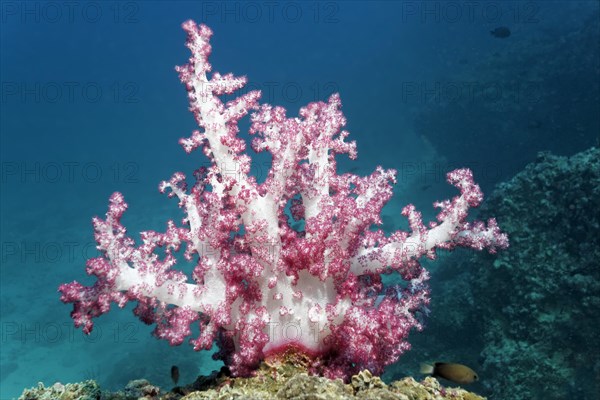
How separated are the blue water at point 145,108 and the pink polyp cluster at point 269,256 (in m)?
4.28

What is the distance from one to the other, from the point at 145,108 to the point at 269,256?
9320 cm

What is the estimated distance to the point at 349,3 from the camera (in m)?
105

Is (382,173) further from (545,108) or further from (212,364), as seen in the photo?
(545,108)

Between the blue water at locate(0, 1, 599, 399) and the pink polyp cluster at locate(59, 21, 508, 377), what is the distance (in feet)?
14.0

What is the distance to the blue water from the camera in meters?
21.7

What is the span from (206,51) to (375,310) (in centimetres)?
298

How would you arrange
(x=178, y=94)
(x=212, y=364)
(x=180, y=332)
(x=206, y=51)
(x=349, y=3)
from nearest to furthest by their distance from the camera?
1. (x=180, y=332)
2. (x=206, y=51)
3. (x=212, y=364)
4. (x=178, y=94)
5. (x=349, y=3)

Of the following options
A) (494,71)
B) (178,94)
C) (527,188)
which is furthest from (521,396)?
(178,94)

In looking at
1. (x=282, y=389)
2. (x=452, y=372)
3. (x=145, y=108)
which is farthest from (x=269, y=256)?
(x=145, y=108)

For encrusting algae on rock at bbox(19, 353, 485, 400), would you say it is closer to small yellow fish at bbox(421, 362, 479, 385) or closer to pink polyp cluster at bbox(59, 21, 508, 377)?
pink polyp cluster at bbox(59, 21, 508, 377)

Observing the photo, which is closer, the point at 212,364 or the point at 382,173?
the point at 382,173

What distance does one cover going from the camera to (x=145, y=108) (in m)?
88.5

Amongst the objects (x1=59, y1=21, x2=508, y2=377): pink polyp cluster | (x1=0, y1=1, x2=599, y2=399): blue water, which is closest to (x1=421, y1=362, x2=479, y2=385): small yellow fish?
(x1=59, y1=21, x2=508, y2=377): pink polyp cluster

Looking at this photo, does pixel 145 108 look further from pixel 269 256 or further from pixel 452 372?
pixel 452 372
